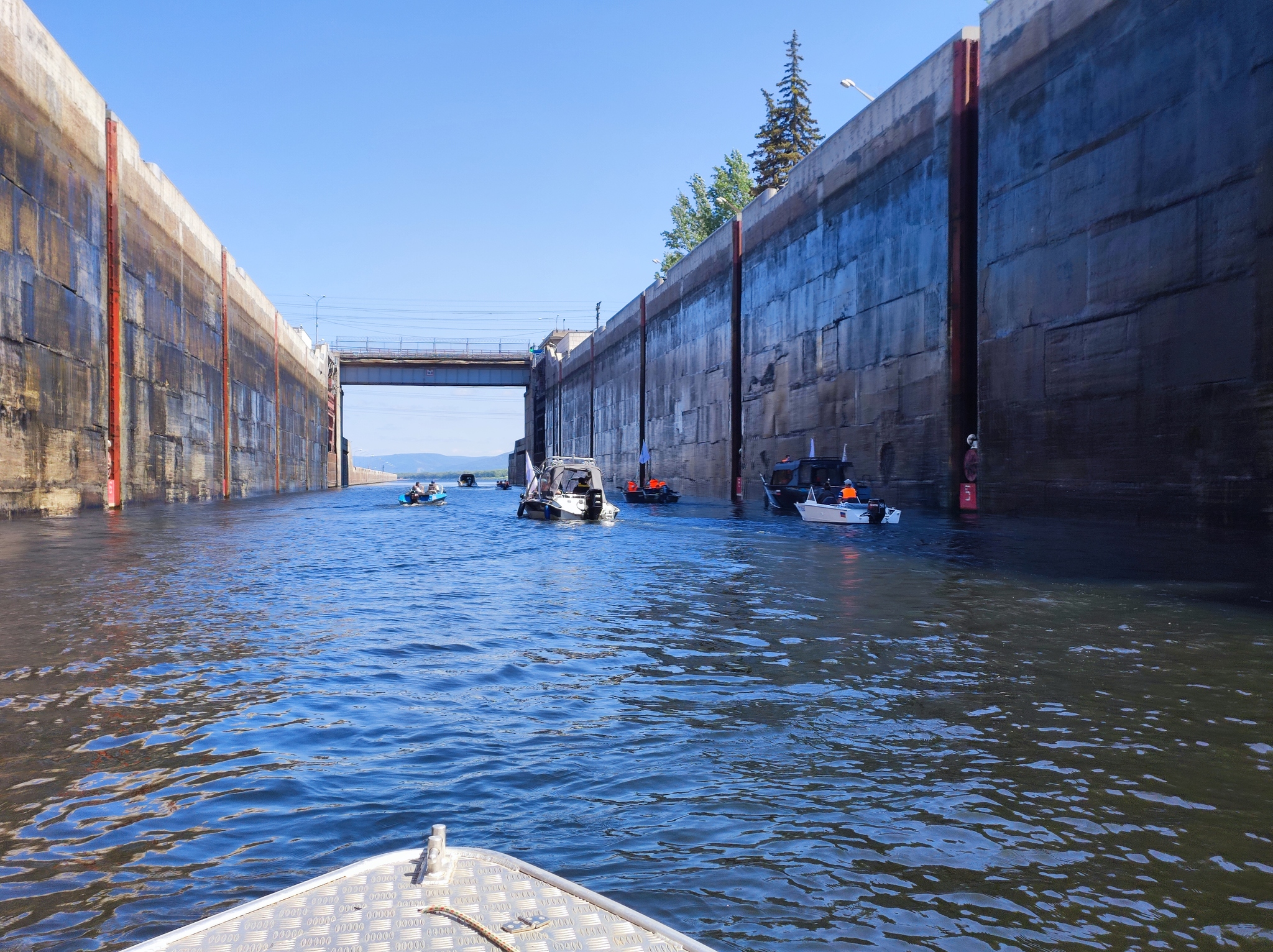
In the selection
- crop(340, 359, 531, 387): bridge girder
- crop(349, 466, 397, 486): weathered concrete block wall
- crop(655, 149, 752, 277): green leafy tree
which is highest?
crop(655, 149, 752, 277): green leafy tree

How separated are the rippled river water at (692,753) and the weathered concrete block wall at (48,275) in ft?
43.1

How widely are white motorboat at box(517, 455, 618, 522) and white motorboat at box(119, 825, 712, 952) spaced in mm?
28329

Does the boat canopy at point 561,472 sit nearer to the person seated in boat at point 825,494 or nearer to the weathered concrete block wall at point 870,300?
the person seated in boat at point 825,494

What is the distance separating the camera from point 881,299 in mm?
33562

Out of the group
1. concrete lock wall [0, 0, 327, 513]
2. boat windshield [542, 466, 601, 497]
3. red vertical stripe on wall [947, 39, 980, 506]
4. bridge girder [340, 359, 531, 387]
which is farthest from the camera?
bridge girder [340, 359, 531, 387]

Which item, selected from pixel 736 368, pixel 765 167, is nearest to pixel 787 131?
pixel 765 167

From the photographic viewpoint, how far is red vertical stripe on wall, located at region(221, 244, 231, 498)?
4878 cm

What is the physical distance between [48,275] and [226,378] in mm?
23889

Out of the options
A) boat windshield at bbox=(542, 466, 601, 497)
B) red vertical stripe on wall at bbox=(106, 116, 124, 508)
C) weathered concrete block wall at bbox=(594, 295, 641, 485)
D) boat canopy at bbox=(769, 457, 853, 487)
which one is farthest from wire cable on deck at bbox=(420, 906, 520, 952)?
weathered concrete block wall at bbox=(594, 295, 641, 485)

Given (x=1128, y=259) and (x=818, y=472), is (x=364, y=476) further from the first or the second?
(x=1128, y=259)

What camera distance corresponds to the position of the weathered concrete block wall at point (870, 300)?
3006cm

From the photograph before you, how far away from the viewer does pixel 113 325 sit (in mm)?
31531

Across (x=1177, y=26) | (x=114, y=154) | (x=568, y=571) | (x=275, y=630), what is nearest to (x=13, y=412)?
(x=114, y=154)

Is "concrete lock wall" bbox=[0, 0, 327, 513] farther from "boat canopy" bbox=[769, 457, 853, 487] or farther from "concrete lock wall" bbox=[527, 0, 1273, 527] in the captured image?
"concrete lock wall" bbox=[527, 0, 1273, 527]
